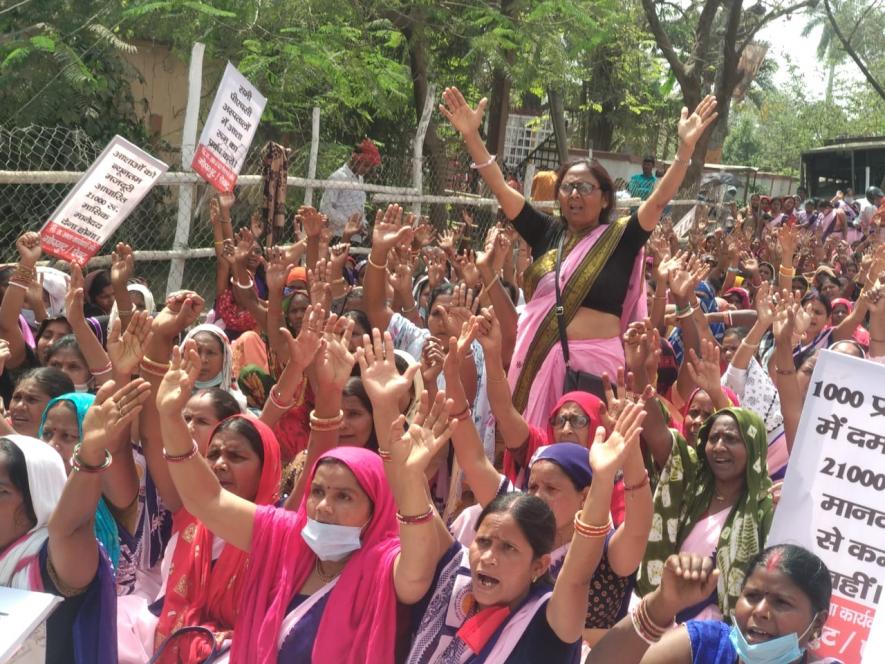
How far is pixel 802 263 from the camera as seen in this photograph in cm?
1088

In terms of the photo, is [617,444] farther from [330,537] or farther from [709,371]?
[709,371]

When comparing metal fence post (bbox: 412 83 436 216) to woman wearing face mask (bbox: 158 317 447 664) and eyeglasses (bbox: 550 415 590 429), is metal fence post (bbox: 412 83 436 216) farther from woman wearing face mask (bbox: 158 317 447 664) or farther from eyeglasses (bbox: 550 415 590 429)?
woman wearing face mask (bbox: 158 317 447 664)

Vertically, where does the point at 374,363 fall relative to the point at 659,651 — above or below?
above

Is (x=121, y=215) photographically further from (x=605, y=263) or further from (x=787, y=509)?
(x=787, y=509)

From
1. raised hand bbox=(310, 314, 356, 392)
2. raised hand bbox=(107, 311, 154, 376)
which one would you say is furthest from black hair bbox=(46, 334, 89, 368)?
raised hand bbox=(310, 314, 356, 392)

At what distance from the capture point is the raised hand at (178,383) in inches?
114

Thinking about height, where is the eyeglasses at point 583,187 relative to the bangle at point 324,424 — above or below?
above

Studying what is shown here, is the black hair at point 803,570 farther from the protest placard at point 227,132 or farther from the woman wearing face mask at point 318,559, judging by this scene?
the protest placard at point 227,132

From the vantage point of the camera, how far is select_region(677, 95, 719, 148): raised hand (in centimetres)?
459

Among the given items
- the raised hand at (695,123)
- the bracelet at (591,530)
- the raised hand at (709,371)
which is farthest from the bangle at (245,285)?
the bracelet at (591,530)

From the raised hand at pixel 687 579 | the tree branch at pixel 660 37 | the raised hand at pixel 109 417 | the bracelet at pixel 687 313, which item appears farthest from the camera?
the tree branch at pixel 660 37

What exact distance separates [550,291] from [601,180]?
0.53 m

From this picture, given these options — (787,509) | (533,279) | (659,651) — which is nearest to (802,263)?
(533,279)

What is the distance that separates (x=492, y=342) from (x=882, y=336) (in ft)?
9.68
